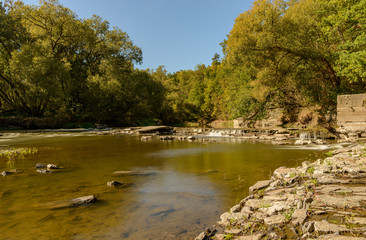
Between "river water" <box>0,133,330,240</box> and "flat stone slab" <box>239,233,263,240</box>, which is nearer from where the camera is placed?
"flat stone slab" <box>239,233,263,240</box>

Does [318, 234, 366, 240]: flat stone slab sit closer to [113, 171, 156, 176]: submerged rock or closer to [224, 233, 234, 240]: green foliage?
[224, 233, 234, 240]: green foliage

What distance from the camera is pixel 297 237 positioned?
282cm

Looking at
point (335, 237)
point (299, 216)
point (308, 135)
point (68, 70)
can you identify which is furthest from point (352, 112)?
point (68, 70)

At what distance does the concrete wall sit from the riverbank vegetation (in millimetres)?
1487

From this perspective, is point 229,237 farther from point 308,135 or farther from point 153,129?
point 153,129

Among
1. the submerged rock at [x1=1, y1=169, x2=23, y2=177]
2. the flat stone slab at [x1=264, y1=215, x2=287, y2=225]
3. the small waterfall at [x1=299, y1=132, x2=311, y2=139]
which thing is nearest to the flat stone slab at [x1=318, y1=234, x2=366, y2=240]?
the flat stone slab at [x1=264, y1=215, x2=287, y2=225]

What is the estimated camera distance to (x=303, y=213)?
10.9ft

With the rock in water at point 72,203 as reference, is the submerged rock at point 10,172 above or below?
above

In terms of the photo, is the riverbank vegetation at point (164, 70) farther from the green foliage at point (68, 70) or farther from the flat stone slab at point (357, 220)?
the flat stone slab at point (357, 220)

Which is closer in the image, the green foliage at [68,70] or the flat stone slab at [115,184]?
the flat stone slab at [115,184]

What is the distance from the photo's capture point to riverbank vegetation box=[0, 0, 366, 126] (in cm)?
1919

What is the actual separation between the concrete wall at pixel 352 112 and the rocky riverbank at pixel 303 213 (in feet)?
36.4

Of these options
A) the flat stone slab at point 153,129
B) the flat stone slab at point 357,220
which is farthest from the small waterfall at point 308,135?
the flat stone slab at point 357,220

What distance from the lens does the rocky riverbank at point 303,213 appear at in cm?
286
